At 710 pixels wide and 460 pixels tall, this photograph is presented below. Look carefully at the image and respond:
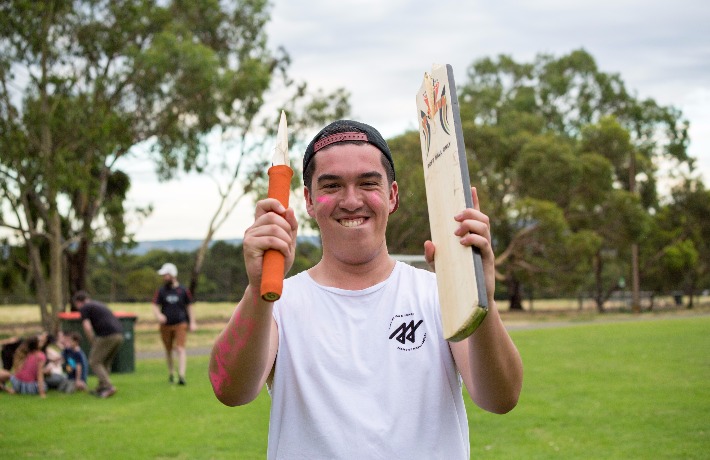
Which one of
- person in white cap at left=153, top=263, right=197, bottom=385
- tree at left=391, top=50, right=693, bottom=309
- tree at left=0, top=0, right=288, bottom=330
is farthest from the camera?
tree at left=391, top=50, right=693, bottom=309

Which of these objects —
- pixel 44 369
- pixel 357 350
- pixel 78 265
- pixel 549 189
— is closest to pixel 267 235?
pixel 357 350

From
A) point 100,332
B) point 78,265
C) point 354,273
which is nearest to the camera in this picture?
point 354,273

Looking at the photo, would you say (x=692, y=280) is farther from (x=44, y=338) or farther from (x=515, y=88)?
(x=44, y=338)

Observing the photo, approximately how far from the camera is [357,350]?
7.48 feet

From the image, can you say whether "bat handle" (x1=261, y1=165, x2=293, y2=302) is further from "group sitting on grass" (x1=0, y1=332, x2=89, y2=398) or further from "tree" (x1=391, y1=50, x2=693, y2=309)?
"tree" (x1=391, y1=50, x2=693, y2=309)

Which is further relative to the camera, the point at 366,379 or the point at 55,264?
the point at 55,264

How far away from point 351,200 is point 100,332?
1183 centimetres

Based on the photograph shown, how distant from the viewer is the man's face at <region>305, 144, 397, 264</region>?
2.34 metres

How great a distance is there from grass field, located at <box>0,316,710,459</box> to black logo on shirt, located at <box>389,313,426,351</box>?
5688 mm

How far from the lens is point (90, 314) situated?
13.3m

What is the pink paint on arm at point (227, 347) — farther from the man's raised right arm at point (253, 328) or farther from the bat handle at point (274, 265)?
the bat handle at point (274, 265)

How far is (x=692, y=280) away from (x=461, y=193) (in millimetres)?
56996

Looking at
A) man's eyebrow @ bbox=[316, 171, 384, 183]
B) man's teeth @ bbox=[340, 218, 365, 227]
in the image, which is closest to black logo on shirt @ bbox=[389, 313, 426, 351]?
man's teeth @ bbox=[340, 218, 365, 227]

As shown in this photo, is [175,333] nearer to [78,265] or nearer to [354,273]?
[354,273]
